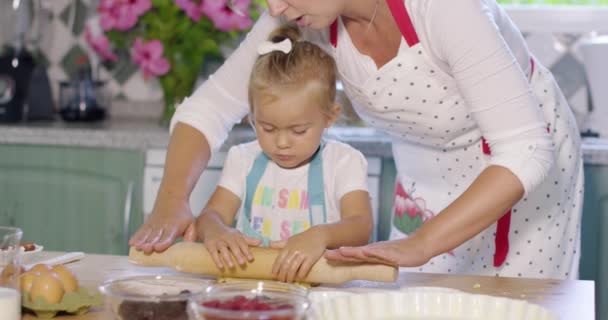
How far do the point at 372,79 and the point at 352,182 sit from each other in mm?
202

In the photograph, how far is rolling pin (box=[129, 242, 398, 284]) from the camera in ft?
4.59

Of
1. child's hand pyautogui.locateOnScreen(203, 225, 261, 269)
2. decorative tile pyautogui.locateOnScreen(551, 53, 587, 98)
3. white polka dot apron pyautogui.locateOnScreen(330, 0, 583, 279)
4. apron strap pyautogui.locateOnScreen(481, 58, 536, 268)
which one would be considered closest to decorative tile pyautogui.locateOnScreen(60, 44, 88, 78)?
decorative tile pyautogui.locateOnScreen(551, 53, 587, 98)

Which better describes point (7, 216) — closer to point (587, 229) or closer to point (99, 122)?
point (99, 122)

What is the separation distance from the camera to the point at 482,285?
146 centimetres

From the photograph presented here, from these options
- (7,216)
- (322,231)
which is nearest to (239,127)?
(7,216)

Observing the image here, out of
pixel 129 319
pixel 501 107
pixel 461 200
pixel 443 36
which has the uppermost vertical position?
pixel 443 36

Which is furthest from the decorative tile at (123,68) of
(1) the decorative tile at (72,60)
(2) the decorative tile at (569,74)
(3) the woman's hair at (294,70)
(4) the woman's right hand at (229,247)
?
(4) the woman's right hand at (229,247)

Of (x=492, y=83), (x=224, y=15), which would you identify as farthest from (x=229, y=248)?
(x=224, y=15)

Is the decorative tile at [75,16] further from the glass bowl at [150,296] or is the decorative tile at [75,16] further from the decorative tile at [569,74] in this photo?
the glass bowl at [150,296]

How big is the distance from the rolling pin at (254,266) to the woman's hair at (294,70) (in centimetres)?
39

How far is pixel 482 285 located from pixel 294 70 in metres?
0.54

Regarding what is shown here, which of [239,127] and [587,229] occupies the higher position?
[239,127]

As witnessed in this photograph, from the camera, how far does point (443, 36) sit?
1.55 metres

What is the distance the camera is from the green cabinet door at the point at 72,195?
2.74 m
